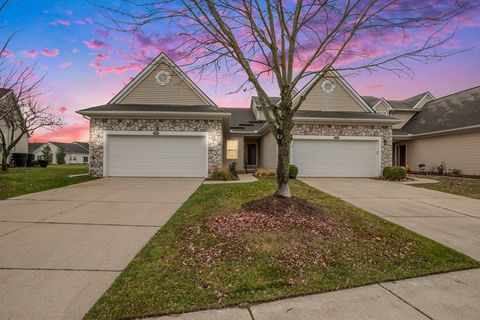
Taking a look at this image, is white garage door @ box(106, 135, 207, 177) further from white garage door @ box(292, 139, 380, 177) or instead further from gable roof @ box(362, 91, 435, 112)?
gable roof @ box(362, 91, 435, 112)

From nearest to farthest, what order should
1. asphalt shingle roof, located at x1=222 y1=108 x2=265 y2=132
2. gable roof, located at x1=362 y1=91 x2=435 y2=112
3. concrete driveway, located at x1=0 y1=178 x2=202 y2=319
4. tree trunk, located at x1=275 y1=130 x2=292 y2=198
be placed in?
concrete driveway, located at x1=0 y1=178 x2=202 y2=319, tree trunk, located at x1=275 y1=130 x2=292 y2=198, asphalt shingle roof, located at x1=222 y1=108 x2=265 y2=132, gable roof, located at x1=362 y1=91 x2=435 y2=112

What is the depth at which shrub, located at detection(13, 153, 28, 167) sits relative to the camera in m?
24.5

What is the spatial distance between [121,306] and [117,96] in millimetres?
14528

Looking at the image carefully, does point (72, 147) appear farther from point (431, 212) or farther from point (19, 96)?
point (431, 212)

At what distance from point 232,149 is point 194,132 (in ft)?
21.6

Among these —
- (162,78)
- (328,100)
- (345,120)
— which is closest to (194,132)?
(162,78)

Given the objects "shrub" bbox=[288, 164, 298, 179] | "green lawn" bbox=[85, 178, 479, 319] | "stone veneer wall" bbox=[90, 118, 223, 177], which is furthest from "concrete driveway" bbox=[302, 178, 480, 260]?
"stone veneer wall" bbox=[90, 118, 223, 177]

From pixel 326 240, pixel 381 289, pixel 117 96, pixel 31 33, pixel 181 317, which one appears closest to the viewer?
pixel 181 317

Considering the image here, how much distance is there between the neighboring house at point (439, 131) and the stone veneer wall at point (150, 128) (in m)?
14.0

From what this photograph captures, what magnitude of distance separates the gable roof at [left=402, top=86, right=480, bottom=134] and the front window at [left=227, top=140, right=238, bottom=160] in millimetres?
13498

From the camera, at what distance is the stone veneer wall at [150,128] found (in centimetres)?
1382

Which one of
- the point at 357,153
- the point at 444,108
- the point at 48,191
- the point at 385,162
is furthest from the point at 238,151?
the point at 444,108

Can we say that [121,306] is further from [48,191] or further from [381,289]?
[48,191]

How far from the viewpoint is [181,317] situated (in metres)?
2.49
